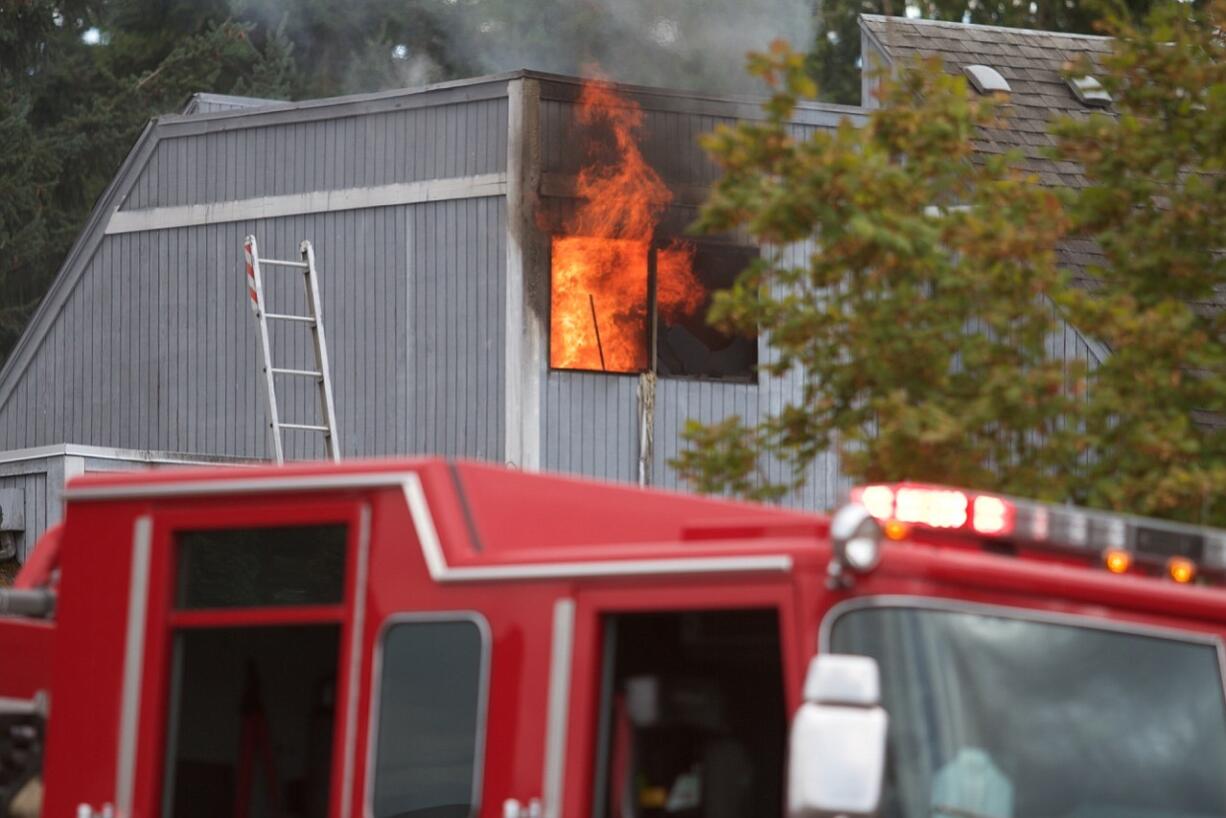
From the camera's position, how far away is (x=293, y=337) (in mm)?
17906

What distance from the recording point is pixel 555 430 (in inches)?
652

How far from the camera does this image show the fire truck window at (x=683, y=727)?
4949 mm

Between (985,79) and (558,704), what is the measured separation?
13.6 metres

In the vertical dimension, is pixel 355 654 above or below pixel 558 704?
above

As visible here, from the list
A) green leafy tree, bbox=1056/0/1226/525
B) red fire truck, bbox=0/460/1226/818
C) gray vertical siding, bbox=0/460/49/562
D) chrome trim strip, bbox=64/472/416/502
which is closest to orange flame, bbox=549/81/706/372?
gray vertical siding, bbox=0/460/49/562

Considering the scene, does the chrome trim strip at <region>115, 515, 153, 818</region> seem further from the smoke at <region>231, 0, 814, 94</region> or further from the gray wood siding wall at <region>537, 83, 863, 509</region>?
the smoke at <region>231, 0, 814, 94</region>

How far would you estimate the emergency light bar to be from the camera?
4.91m

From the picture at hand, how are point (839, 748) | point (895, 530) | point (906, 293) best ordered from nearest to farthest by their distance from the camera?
point (839, 748), point (895, 530), point (906, 293)

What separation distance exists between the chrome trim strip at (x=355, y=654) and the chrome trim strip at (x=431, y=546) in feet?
0.43

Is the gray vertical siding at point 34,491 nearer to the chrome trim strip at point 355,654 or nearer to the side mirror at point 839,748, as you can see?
the chrome trim strip at point 355,654

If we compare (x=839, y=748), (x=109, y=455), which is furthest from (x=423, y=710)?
(x=109, y=455)

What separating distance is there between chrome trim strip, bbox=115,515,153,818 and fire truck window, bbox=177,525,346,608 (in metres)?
0.10

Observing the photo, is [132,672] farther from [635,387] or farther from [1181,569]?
[635,387]

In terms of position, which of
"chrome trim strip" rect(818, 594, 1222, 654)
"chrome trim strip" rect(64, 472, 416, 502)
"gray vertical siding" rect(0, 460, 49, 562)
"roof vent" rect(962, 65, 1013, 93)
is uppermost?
"roof vent" rect(962, 65, 1013, 93)
